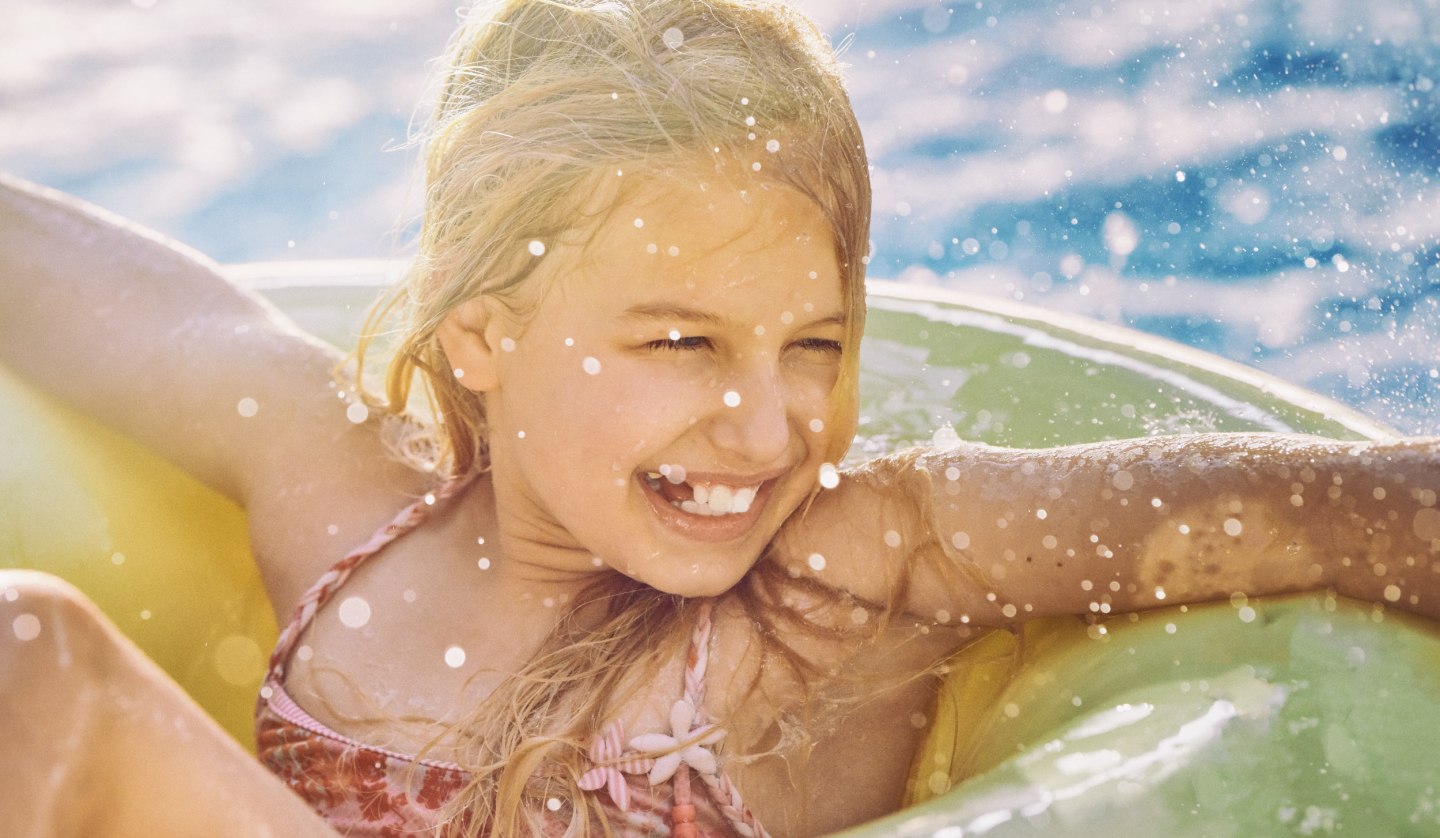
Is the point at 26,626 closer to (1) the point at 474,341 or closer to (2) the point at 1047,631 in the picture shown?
(1) the point at 474,341

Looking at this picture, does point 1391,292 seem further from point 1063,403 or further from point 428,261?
point 428,261

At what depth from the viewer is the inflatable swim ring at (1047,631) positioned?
0.79 meters

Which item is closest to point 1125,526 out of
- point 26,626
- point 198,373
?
point 26,626

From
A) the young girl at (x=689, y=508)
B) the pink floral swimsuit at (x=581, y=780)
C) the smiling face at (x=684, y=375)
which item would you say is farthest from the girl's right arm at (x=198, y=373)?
the smiling face at (x=684, y=375)

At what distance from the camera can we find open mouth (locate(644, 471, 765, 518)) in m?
1.05

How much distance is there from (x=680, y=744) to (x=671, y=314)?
1.09 ft

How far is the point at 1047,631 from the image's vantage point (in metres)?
1.10

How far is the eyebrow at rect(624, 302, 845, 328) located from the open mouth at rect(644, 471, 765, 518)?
0.13 metres

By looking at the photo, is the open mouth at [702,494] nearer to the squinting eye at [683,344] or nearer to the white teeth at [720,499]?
the white teeth at [720,499]

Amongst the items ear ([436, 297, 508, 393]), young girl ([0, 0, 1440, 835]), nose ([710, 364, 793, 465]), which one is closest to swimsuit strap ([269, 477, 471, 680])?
young girl ([0, 0, 1440, 835])

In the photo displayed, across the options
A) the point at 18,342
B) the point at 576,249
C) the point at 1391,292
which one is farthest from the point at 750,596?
the point at 1391,292

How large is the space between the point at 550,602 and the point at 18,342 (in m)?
0.76

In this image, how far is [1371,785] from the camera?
2.59 feet

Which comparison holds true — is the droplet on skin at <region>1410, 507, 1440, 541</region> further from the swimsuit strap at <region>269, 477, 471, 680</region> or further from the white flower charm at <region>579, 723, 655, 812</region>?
the swimsuit strap at <region>269, 477, 471, 680</region>
